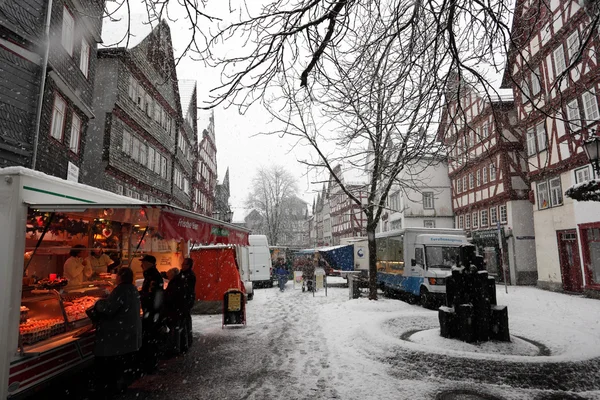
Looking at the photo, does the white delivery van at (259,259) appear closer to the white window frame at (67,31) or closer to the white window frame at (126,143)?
the white window frame at (126,143)

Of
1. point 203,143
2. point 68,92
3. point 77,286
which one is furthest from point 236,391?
point 203,143

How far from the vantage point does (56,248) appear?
7.05 metres

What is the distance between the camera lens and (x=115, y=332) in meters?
4.96

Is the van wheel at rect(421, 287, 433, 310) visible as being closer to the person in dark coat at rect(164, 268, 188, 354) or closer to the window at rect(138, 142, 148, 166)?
the person in dark coat at rect(164, 268, 188, 354)

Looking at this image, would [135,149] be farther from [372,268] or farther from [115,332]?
[115,332]

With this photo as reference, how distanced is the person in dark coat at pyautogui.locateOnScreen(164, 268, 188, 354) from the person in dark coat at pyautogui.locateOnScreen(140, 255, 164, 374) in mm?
253

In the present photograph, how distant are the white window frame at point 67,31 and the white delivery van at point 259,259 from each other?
1348 cm

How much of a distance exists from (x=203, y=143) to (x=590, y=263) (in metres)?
38.3

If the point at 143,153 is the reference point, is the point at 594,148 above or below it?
below

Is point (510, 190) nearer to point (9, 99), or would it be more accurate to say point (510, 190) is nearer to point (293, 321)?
point (293, 321)

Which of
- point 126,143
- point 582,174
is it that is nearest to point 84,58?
point 126,143

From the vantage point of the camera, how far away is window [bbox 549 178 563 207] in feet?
60.4

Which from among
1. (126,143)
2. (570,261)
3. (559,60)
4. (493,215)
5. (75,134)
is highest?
(559,60)

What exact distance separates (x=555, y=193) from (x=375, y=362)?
17.0 m
